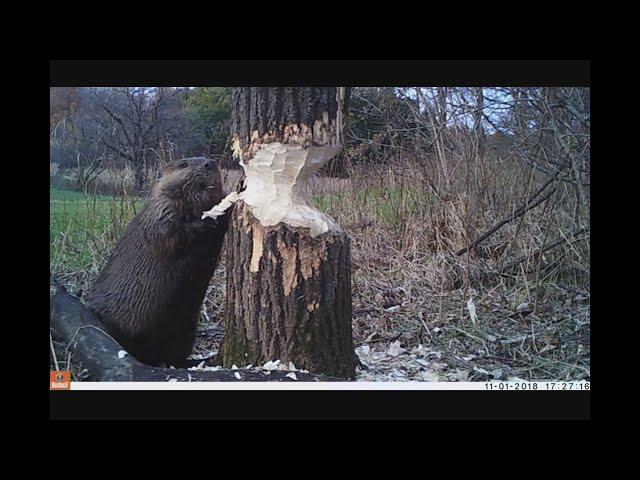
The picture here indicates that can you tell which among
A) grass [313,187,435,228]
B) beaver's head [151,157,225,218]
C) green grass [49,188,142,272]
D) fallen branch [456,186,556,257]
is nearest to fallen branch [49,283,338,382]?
green grass [49,188,142,272]

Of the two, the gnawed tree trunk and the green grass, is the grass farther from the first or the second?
the green grass

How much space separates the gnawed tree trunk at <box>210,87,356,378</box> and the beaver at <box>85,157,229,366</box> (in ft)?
0.55

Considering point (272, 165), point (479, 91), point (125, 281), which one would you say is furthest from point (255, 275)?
point (479, 91)

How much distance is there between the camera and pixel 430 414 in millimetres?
2723

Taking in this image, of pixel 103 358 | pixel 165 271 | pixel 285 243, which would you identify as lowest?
pixel 103 358

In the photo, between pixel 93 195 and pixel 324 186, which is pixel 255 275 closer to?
pixel 324 186

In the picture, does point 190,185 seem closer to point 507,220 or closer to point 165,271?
point 165,271

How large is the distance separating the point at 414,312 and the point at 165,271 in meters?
1.01

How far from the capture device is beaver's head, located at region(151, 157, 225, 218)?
2.66m

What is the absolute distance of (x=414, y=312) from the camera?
277 cm

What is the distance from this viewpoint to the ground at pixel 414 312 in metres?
2.70

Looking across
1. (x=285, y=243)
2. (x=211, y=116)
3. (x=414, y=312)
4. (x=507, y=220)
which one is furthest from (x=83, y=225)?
(x=507, y=220)

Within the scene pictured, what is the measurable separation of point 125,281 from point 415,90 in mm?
1379

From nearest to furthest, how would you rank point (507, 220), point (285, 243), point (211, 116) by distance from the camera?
1. point (285, 243)
2. point (211, 116)
3. point (507, 220)
